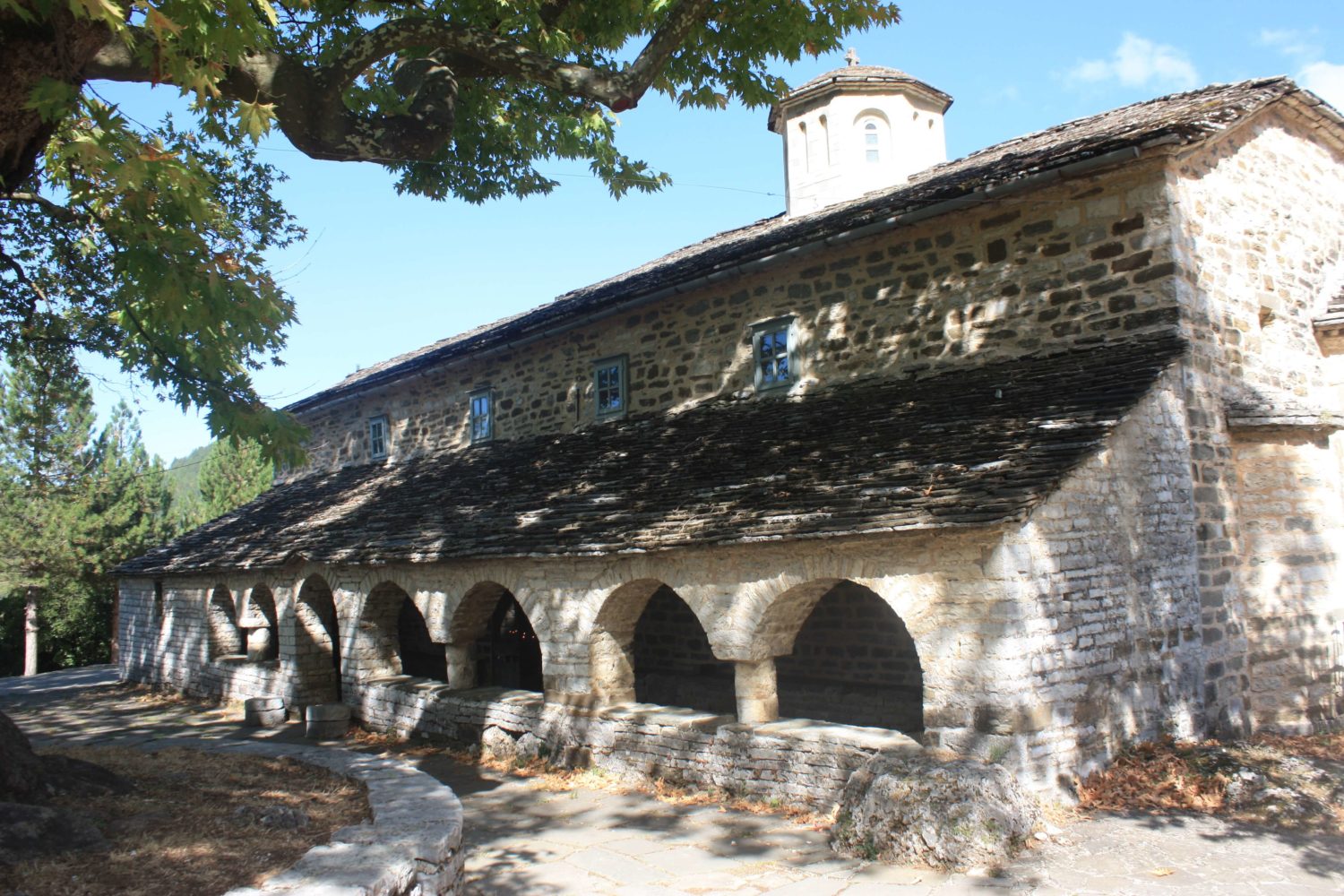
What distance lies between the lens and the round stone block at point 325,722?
37.0ft

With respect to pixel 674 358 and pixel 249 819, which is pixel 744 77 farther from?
pixel 249 819

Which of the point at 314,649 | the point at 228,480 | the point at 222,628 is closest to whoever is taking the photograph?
the point at 314,649

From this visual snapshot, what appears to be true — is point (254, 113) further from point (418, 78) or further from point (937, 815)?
point (937, 815)

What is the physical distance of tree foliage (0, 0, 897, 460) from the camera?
5.06 metres

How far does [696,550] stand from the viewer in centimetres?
776

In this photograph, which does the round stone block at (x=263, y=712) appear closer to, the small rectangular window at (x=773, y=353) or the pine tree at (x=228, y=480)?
the small rectangular window at (x=773, y=353)

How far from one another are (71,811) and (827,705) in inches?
295

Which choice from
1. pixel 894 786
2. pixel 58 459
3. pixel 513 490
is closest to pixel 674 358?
pixel 513 490

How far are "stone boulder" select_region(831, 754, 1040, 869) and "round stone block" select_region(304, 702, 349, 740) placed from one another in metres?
7.15

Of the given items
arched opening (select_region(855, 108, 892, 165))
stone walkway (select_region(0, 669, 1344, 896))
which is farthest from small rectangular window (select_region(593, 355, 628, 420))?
stone walkway (select_region(0, 669, 1344, 896))

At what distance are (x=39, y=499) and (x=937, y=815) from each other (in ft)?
87.9

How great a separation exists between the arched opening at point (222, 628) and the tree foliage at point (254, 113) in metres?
5.76

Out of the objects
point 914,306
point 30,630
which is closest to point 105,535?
point 30,630

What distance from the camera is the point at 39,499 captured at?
25297mm
